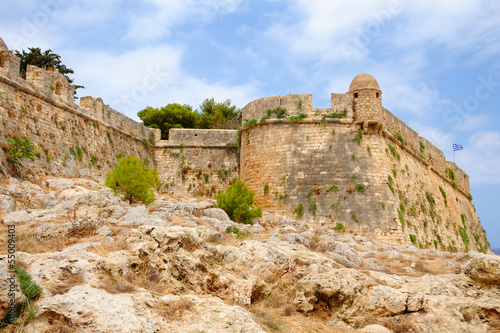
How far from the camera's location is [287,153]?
15.7 meters

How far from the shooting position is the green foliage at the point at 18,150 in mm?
11422

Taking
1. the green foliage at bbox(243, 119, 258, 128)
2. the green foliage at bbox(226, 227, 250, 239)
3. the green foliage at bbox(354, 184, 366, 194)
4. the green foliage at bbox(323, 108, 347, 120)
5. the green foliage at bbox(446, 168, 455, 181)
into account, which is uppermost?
the green foliage at bbox(323, 108, 347, 120)

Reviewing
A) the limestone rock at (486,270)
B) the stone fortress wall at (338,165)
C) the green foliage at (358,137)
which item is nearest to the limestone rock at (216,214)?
the stone fortress wall at (338,165)

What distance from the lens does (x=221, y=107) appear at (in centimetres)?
3241

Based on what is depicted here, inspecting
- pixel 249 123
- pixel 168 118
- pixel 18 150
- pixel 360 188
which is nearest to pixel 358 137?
pixel 360 188

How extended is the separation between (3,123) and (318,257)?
8.83 metres

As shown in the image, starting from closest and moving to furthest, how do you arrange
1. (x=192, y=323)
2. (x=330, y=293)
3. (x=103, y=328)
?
(x=103, y=328)
(x=192, y=323)
(x=330, y=293)

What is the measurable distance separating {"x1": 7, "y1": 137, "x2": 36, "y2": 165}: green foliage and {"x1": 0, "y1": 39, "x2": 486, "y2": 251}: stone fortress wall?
1.04ft

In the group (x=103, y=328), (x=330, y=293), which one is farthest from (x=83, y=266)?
(x=330, y=293)

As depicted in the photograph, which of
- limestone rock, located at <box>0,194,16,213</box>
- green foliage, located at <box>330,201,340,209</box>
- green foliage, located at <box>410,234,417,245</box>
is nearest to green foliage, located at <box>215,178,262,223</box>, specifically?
green foliage, located at <box>330,201,340,209</box>

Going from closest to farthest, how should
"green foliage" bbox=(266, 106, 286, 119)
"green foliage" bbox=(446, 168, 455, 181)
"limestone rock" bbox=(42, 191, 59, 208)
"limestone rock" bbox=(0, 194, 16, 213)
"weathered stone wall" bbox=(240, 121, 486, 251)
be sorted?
"limestone rock" bbox=(0, 194, 16, 213) < "limestone rock" bbox=(42, 191, 59, 208) < "weathered stone wall" bbox=(240, 121, 486, 251) < "green foliage" bbox=(266, 106, 286, 119) < "green foliage" bbox=(446, 168, 455, 181)

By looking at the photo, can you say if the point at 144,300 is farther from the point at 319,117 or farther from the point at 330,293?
the point at 319,117

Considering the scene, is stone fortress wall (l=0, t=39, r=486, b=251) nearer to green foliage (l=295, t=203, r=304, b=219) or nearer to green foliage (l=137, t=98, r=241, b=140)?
green foliage (l=295, t=203, r=304, b=219)

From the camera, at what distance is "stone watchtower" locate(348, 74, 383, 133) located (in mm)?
15578
